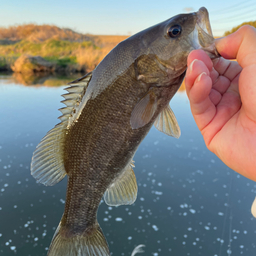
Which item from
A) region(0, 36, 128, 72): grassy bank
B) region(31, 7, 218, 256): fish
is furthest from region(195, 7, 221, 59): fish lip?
region(0, 36, 128, 72): grassy bank

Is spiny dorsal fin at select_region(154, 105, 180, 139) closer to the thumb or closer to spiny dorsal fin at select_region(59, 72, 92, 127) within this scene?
the thumb

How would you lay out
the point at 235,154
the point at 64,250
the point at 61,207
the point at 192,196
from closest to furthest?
1. the point at 235,154
2. the point at 64,250
3. the point at 61,207
4. the point at 192,196

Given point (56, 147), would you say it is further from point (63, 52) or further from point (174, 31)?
point (63, 52)

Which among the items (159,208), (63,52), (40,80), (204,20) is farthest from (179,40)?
(63,52)

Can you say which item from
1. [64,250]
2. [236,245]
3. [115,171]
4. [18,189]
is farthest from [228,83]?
[18,189]

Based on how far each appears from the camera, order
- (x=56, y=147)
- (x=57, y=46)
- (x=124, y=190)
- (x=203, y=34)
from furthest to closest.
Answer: (x=57, y=46) < (x=124, y=190) < (x=56, y=147) < (x=203, y=34)

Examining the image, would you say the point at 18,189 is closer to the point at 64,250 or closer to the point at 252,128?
the point at 64,250

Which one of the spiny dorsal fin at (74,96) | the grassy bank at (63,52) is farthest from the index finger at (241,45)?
the grassy bank at (63,52)
